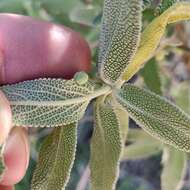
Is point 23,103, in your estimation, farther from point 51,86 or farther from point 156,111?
point 156,111

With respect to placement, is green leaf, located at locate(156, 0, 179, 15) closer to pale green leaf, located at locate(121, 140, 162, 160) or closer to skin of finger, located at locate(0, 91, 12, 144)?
skin of finger, located at locate(0, 91, 12, 144)

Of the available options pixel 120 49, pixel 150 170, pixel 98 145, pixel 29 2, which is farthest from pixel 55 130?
pixel 150 170

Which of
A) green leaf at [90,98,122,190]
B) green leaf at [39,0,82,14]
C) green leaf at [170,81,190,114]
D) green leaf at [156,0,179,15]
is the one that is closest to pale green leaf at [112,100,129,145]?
green leaf at [90,98,122,190]

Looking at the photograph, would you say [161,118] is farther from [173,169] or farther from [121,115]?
Result: [173,169]

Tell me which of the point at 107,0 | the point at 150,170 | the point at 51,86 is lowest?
the point at 150,170

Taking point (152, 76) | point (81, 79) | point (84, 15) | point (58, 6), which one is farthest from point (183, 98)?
point (81, 79)
